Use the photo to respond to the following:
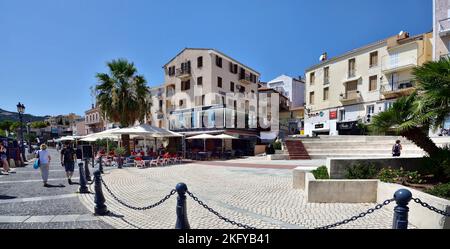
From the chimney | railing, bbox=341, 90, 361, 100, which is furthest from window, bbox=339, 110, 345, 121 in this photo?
the chimney

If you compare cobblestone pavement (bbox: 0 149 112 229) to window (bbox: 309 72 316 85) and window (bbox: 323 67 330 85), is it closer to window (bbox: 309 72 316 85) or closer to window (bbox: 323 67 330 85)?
window (bbox: 323 67 330 85)

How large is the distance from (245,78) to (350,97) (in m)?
14.7

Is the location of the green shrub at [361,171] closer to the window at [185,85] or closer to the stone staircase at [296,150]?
the stone staircase at [296,150]

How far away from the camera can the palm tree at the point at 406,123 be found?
6.12 metres

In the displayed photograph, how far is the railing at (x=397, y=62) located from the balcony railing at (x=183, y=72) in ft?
79.7

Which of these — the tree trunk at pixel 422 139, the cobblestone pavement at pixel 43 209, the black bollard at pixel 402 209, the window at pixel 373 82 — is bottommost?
the cobblestone pavement at pixel 43 209

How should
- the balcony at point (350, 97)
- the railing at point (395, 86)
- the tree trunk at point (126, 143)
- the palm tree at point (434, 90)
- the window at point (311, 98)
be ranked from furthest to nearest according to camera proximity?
the window at point (311, 98)
the balcony at point (350, 97)
the railing at point (395, 86)
the tree trunk at point (126, 143)
the palm tree at point (434, 90)

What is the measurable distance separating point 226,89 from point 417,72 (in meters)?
23.6

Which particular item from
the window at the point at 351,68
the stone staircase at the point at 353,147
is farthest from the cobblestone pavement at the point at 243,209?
the window at the point at 351,68

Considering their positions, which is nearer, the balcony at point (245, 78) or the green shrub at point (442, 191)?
the green shrub at point (442, 191)

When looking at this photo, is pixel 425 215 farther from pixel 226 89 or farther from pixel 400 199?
pixel 226 89

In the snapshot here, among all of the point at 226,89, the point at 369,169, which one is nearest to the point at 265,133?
the point at 226,89

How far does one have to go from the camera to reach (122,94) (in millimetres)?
18016

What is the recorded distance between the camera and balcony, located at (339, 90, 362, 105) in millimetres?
26156
